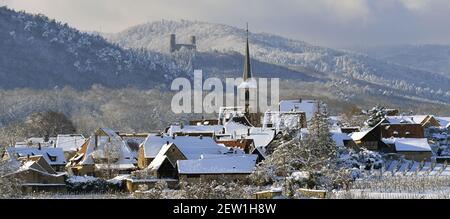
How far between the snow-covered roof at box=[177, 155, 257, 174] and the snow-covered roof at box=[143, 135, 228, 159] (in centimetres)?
644

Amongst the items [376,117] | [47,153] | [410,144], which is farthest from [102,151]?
[376,117]

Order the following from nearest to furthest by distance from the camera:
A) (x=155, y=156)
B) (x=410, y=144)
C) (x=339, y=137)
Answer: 1. (x=155, y=156)
2. (x=339, y=137)
3. (x=410, y=144)

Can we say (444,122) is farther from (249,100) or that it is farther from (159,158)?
(159,158)

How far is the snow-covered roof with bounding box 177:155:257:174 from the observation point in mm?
59156

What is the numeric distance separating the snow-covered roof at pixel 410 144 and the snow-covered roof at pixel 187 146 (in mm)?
14793

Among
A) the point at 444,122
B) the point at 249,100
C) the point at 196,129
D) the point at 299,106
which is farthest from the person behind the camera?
the point at 249,100

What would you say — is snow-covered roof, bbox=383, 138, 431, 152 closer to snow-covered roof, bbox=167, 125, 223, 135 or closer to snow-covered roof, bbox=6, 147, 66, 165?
snow-covered roof, bbox=167, 125, 223, 135

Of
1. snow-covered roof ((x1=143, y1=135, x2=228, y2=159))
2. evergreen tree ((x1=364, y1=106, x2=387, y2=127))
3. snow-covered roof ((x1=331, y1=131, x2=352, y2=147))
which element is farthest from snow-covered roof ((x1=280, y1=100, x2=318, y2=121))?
snow-covered roof ((x1=143, y1=135, x2=228, y2=159))

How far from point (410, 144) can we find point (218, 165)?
22222 mm

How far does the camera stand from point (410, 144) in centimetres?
7606

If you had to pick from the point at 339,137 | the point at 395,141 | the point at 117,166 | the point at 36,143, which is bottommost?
the point at 117,166

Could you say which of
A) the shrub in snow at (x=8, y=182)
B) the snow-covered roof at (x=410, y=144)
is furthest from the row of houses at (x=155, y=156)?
A: the snow-covered roof at (x=410, y=144)
